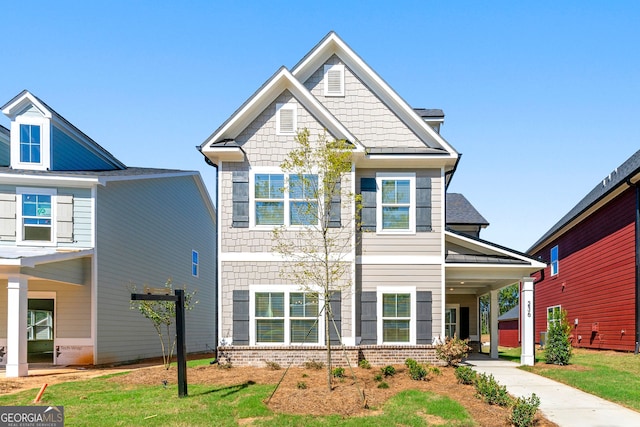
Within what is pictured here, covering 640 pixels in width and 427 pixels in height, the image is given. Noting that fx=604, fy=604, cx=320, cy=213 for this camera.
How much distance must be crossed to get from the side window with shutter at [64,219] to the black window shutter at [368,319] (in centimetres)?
890

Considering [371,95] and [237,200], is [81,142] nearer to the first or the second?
[237,200]

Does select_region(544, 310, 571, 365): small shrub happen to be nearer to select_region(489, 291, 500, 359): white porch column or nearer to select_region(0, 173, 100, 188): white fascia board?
select_region(489, 291, 500, 359): white porch column

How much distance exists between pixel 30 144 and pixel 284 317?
9.74m

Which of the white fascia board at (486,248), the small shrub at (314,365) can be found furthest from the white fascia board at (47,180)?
the white fascia board at (486,248)

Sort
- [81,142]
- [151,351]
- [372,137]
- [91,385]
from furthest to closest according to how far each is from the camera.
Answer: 1. [151,351]
2. [81,142]
3. [372,137]
4. [91,385]

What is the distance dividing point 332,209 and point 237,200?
8.33ft

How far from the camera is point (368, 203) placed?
16.6 metres

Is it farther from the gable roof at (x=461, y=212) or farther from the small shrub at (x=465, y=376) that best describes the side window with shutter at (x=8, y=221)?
the gable roof at (x=461, y=212)

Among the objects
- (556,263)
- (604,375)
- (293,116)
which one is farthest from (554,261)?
(293,116)

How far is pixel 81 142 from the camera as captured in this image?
68.0 feet

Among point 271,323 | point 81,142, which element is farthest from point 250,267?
point 81,142

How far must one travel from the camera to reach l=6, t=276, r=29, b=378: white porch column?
575 inches

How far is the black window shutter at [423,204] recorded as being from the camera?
16.6m

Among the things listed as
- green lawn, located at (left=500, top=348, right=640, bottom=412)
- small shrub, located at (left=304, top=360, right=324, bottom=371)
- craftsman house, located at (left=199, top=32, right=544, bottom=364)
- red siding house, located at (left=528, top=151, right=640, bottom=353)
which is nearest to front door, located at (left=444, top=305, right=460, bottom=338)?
red siding house, located at (left=528, top=151, right=640, bottom=353)
